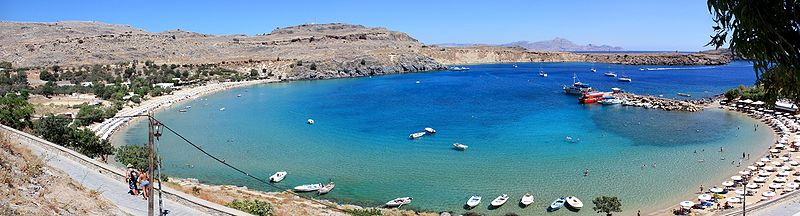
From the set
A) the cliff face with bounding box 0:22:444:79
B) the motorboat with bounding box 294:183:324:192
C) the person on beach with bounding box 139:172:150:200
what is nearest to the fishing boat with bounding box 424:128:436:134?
the motorboat with bounding box 294:183:324:192

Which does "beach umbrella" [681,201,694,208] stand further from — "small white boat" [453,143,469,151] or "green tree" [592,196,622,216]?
"small white boat" [453,143,469,151]

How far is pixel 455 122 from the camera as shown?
52188 mm

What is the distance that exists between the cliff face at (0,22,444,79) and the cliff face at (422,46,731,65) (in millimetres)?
31332

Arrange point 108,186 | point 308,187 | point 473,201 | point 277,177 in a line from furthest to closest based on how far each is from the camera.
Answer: point 277,177 < point 308,187 < point 473,201 < point 108,186

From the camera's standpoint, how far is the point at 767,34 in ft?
23.4

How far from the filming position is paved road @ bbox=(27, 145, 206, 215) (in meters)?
16.6

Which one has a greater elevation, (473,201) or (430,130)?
(430,130)

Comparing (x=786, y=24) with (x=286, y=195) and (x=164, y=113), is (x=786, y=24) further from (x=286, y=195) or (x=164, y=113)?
(x=164, y=113)

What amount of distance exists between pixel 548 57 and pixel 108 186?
633 feet

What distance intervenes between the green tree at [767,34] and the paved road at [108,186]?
15.5 metres

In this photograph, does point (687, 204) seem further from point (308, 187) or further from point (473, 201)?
point (308, 187)

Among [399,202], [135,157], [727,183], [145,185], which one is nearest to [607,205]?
[727,183]

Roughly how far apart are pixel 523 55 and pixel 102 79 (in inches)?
5803

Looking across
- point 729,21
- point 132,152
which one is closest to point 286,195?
point 132,152
